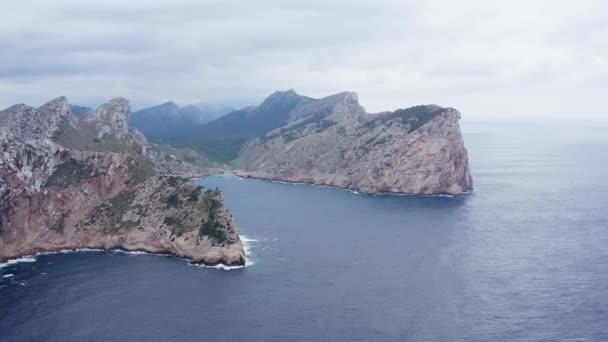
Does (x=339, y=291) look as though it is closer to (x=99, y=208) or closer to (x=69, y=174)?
(x=99, y=208)

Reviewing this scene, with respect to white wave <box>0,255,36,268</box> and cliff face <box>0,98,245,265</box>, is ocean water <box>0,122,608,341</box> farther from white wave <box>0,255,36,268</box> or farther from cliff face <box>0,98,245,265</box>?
cliff face <box>0,98,245,265</box>

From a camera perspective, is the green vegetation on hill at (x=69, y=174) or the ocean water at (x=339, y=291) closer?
the ocean water at (x=339, y=291)

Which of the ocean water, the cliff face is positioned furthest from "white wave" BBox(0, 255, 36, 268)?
the cliff face


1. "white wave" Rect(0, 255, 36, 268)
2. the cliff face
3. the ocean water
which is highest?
the cliff face

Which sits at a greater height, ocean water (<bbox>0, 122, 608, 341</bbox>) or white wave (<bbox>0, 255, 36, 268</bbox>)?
white wave (<bbox>0, 255, 36, 268</bbox>)

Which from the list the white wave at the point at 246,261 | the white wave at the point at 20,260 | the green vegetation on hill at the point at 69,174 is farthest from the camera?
the green vegetation on hill at the point at 69,174

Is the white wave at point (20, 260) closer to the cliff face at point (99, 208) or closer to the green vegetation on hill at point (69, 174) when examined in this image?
the cliff face at point (99, 208)

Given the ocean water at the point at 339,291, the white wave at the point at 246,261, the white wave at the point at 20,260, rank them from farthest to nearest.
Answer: the white wave at the point at 20,260, the white wave at the point at 246,261, the ocean water at the point at 339,291

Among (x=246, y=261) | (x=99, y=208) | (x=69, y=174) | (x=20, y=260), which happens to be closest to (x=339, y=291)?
(x=246, y=261)

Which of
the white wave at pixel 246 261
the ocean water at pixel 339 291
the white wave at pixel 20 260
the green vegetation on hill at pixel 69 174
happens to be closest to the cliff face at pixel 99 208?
the green vegetation on hill at pixel 69 174
